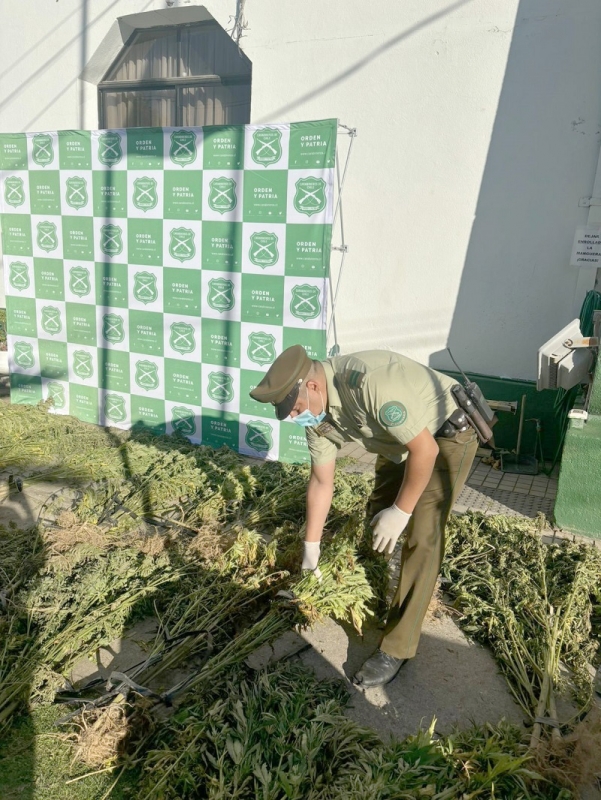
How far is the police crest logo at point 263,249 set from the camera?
5.75 m

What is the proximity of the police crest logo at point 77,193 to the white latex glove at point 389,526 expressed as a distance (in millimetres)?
5296

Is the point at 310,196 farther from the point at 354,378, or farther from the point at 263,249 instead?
the point at 354,378

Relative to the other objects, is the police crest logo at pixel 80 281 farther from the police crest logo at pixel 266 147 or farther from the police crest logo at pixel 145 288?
the police crest logo at pixel 266 147

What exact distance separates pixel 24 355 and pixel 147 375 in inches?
72.5

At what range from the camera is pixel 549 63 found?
6047mm

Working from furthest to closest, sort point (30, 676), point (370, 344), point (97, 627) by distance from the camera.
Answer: point (370, 344), point (97, 627), point (30, 676)

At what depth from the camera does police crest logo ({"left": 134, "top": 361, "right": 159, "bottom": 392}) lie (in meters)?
6.67

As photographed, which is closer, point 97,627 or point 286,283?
point 97,627

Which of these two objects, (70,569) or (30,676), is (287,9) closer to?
(70,569)

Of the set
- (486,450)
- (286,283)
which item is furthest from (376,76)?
(486,450)

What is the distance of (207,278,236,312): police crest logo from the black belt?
3.34 metres

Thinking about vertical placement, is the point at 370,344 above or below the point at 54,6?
below

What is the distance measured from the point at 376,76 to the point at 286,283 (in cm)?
284

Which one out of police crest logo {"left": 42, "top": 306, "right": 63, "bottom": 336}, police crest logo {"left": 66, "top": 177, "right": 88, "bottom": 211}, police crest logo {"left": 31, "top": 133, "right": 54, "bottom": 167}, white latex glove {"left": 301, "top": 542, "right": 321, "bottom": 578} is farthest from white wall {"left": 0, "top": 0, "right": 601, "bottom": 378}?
white latex glove {"left": 301, "top": 542, "right": 321, "bottom": 578}
